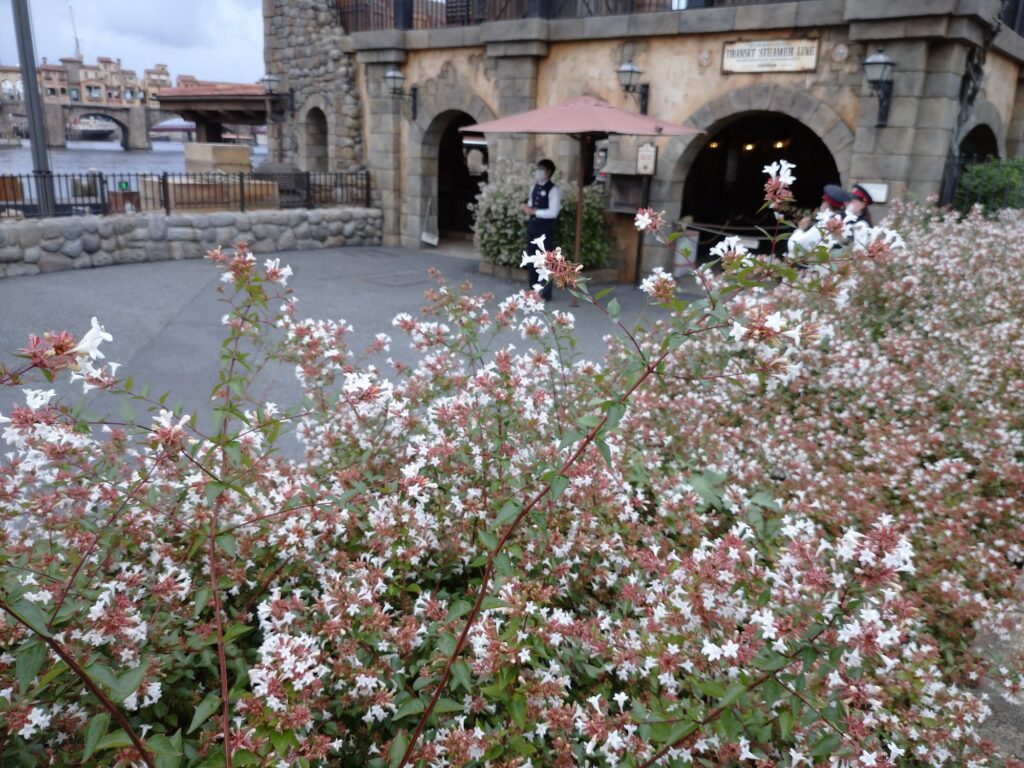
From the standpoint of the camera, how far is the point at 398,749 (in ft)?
5.14

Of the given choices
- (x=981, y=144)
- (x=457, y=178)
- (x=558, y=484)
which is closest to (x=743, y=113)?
(x=981, y=144)

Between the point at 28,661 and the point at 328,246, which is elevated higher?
the point at 28,661

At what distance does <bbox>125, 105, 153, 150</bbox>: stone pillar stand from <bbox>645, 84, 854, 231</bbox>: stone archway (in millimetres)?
A: 64231

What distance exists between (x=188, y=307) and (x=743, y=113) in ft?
23.7

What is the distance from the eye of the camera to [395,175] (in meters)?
14.2

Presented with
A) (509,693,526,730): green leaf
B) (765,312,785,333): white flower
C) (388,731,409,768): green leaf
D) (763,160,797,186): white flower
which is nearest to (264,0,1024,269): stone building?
(763,160,797,186): white flower

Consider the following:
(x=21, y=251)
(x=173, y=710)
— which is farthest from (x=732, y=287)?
(x=21, y=251)

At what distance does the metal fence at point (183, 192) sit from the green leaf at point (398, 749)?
1024 cm

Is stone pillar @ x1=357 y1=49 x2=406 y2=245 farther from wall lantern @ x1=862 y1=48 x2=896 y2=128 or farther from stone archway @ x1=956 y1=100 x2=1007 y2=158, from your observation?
stone archway @ x1=956 y1=100 x2=1007 y2=158

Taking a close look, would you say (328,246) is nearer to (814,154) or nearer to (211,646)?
(814,154)

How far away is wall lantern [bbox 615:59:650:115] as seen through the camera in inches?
406

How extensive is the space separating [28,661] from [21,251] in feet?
32.4

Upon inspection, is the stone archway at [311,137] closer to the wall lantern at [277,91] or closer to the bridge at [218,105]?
the wall lantern at [277,91]

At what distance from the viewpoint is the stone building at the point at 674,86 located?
346 inches
